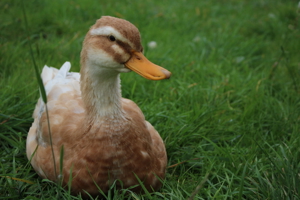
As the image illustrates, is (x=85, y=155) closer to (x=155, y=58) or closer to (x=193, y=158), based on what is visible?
(x=193, y=158)

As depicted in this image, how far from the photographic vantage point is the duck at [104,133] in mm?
1875

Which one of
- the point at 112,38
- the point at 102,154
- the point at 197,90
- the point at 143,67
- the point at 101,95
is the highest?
the point at 112,38

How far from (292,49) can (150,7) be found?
2.16m

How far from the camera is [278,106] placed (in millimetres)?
3133

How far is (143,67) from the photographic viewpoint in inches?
73.6

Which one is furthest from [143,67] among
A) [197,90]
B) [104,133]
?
[197,90]

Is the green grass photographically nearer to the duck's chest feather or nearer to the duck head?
the duck's chest feather

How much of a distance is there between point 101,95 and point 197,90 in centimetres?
140

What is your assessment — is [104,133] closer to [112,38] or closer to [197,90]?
[112,38]

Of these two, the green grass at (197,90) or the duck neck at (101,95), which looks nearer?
the duck neck at (101,95)

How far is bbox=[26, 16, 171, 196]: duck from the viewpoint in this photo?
6.15 feet

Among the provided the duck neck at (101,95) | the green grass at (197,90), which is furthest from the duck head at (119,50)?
the green grass at (197,90)

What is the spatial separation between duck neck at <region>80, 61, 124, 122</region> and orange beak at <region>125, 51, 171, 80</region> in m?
0.15

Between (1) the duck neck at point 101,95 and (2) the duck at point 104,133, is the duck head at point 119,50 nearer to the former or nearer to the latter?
(2) the duck at point 104,133
